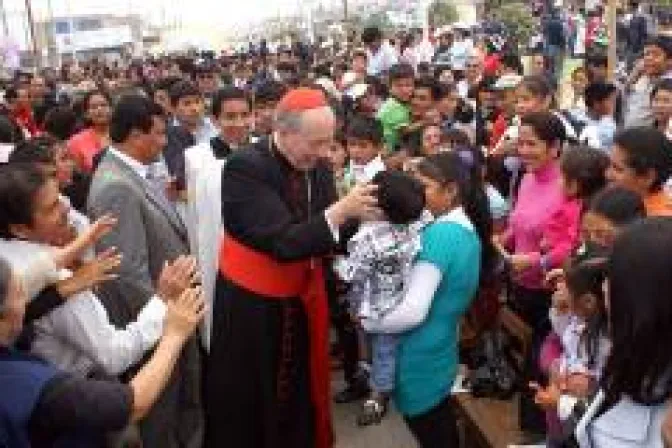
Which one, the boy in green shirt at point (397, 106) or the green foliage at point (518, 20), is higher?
the boy in green shirt at point (397, 106)

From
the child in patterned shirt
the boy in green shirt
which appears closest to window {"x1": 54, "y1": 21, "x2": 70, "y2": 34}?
the boy in green shirt

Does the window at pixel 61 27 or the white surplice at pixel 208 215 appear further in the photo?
the window at pixel 61 27

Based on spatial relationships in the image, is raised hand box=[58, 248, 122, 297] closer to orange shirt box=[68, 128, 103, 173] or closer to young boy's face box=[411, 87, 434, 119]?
orange shirt box=[68, 128, 103, 173]

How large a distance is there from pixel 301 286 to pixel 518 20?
26.3 meters

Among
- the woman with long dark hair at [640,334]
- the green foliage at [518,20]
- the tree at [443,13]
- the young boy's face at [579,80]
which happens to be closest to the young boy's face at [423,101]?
the young boy's face at [579,80]

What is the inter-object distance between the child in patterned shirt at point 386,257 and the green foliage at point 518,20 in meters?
23.9

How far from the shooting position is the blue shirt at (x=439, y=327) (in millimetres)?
3529

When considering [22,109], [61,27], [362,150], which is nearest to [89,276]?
[362,150]

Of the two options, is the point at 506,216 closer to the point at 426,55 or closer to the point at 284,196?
the point at 284,196

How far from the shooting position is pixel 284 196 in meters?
3.66

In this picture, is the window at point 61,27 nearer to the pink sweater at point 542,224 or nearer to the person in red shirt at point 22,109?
the person in red shirt at point 22,109

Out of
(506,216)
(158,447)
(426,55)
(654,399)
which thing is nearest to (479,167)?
(506,216)

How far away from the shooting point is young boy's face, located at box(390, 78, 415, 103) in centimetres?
737

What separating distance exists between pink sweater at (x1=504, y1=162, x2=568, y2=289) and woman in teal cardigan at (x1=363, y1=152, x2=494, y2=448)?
485 mm
